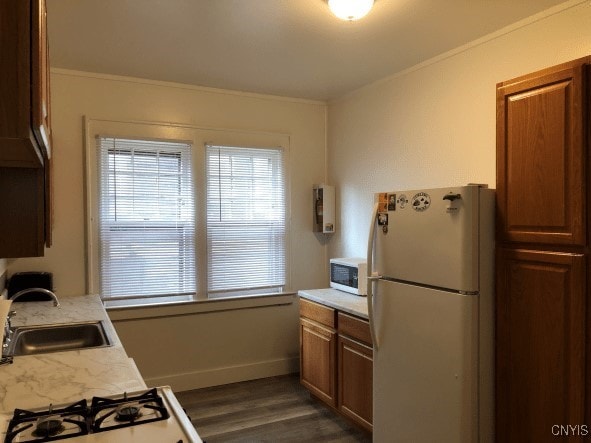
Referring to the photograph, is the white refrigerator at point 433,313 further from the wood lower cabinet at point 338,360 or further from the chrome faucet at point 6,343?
the chrome faucet at point 6,343

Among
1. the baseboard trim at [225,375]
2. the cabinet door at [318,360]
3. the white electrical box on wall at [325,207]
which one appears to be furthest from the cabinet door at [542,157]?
the baseboard trim at [225,375]

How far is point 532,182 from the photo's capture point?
1990 mm

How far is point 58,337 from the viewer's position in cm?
246

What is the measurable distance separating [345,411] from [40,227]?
7.54 feet

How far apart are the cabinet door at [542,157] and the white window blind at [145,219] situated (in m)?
2.54

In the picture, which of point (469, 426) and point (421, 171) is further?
point (421, 171)

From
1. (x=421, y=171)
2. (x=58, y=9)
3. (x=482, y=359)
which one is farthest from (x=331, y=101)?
(x=482, y=359)

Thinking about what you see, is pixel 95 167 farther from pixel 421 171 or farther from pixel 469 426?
pixel 469 426

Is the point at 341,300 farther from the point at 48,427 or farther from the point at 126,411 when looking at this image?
the point at 48,427

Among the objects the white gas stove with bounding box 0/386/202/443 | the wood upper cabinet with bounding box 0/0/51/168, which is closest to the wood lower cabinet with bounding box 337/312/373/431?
the white gas stove with bounding box 0/386/202/443

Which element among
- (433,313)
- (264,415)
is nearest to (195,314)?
(264,415)

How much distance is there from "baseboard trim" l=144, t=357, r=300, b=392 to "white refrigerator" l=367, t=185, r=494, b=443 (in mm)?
1679

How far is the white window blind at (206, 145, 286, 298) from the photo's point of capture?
3898 mm

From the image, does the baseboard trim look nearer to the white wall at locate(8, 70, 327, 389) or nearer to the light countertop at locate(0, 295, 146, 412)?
the white wall at locate(8, 70, 327, 389)
